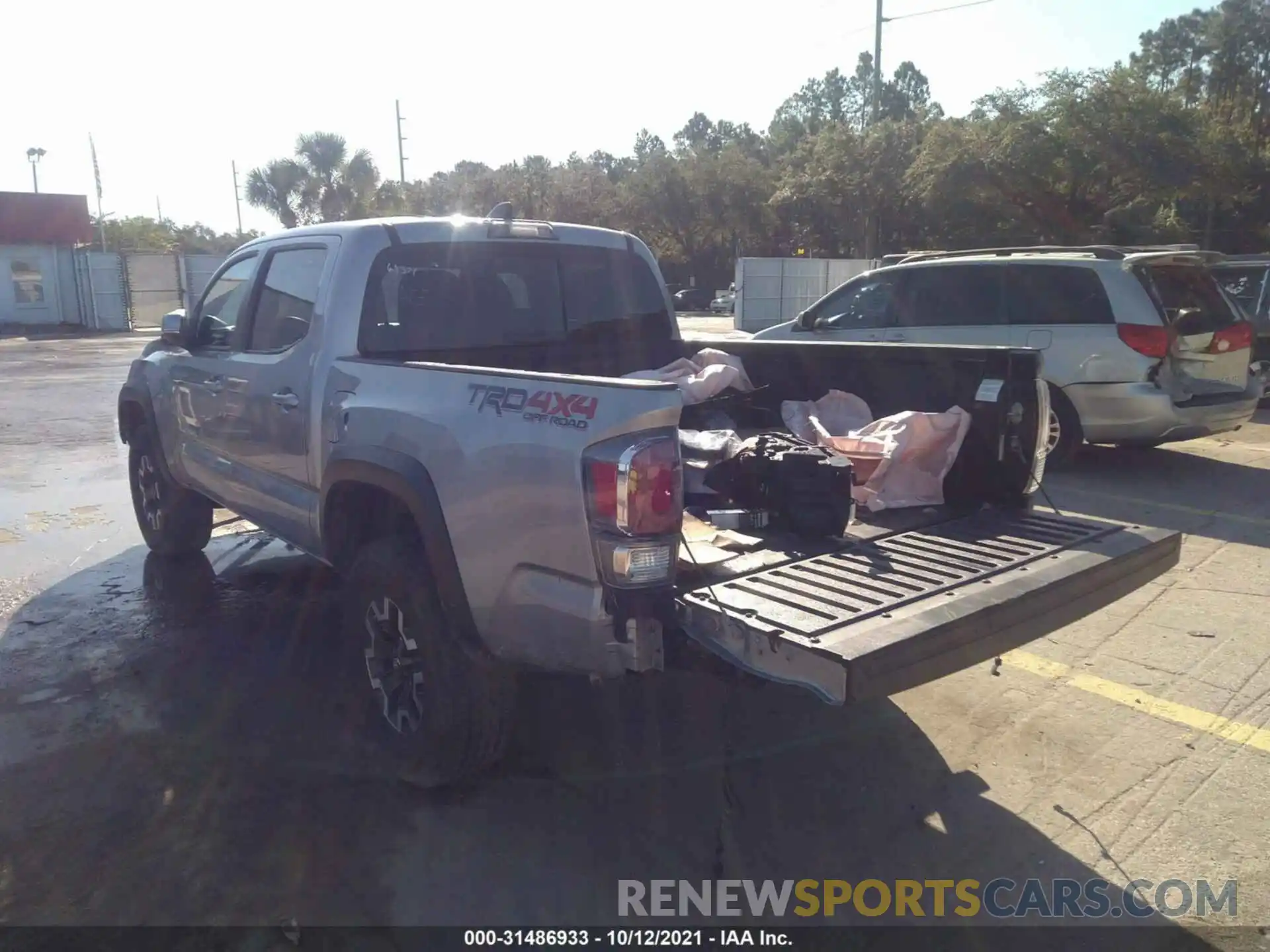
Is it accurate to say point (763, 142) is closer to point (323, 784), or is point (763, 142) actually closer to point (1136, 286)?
point (1136, 286)

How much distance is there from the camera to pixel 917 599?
3.01 meters

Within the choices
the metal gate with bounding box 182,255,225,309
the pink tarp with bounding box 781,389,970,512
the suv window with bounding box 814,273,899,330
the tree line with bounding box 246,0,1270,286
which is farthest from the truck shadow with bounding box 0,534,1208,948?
the metal gate with bounding box 182,255,225,309

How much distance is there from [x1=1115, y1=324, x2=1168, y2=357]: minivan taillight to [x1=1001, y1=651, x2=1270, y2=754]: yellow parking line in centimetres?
430

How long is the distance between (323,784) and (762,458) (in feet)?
6.62

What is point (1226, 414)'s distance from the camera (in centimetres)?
837

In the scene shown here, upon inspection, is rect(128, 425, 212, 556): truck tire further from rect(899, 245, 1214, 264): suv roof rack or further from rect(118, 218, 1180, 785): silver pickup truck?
rect(899, 245, 1214, 264): suv roof rack

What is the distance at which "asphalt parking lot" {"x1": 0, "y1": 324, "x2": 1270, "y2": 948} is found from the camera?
10.4 ft

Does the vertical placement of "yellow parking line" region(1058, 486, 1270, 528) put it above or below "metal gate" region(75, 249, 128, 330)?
below

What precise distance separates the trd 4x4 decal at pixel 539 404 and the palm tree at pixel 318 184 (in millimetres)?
46740

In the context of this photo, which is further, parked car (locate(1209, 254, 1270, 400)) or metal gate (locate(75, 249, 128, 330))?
metal gate (locate(75, 249, 128, 330))

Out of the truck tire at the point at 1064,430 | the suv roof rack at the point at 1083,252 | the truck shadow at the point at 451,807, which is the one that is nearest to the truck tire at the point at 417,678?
the truck shadow at the point at 451,807

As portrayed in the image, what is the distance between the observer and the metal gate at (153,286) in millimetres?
39719

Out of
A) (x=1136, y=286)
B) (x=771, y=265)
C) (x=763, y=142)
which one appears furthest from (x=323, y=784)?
(x=763, y=142)

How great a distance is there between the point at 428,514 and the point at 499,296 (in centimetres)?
160
